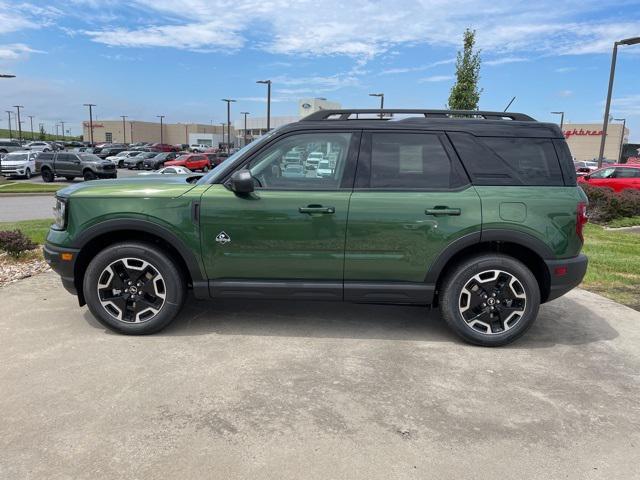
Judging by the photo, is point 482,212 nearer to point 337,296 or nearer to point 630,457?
point 337,296

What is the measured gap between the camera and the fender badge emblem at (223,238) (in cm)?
402

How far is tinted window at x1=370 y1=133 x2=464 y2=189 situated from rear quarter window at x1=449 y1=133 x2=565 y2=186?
0.17 m

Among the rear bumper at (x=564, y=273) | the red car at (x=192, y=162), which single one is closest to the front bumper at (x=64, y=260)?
the rear bumper at (x=564, y=273)

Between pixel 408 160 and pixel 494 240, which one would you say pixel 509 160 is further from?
pixel 408 160

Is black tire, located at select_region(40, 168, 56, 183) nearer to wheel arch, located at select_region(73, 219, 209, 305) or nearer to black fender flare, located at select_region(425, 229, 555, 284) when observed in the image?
wheel arch, located at select_region(73, 219, 209, 305)

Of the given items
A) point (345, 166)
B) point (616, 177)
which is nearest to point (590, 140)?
point (616, 177)

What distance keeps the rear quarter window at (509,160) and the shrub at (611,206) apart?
10.0 meters

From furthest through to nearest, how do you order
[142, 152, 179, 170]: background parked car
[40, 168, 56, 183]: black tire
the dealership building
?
the dealership building
[142, 152, 179, 170]: background parked car
[40, 168, 56, 183]: black tire

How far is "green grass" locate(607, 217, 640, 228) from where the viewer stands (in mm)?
12078

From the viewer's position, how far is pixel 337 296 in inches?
161

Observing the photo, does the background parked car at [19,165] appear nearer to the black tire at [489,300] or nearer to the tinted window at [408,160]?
the tinted window at [408,160]

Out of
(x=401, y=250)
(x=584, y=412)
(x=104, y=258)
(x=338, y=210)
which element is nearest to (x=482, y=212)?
(x=401, y=250)

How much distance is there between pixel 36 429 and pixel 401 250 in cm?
275

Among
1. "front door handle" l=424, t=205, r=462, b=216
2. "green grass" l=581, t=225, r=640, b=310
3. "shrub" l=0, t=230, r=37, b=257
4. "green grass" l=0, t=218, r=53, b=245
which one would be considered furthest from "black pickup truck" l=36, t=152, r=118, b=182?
"front door handle" l=424, t=205, r=462, b=216
